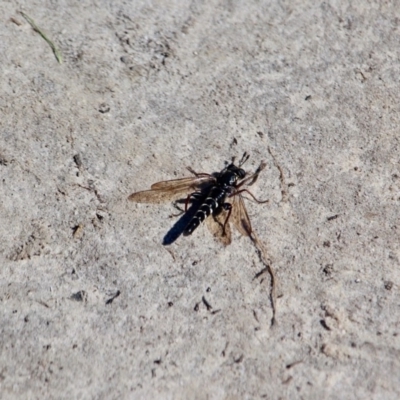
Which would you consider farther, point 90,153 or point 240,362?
point 90,153

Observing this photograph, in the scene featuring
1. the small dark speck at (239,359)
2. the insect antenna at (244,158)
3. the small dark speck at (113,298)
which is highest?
the insect antenna at (244,158)

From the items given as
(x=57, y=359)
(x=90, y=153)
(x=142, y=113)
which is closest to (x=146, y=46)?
(x=142, y=113)

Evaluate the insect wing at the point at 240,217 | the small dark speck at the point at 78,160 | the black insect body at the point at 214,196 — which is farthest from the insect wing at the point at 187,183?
the small dark speck at the point at 78,160

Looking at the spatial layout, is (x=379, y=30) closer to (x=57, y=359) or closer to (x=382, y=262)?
(x=382, y=262)

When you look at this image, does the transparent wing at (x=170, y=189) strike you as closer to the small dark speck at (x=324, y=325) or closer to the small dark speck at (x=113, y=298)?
the small dark speck at (x=113, y=298)

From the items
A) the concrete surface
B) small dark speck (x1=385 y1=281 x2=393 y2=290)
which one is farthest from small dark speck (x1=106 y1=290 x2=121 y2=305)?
small dark speck (x1=385 y1=281 x2=393 y2=290)

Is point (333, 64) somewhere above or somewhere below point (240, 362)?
above

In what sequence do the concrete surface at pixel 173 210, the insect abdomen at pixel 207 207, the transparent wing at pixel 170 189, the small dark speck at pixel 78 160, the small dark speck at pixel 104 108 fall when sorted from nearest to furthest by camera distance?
the concrete surface at pixel 173 210
the insect abdomen at pixel 207 207
the transparent wing at pixel 170 189
the small dark speck at pixel 78 160
the small dark speck at pixel 104 108
